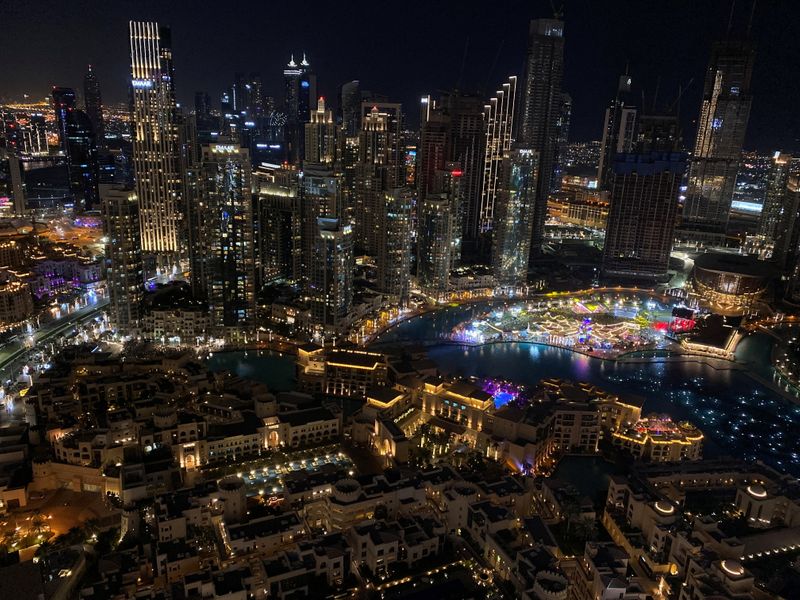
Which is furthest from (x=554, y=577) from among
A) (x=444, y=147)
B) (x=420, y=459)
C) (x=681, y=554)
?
(x=444, y=147)

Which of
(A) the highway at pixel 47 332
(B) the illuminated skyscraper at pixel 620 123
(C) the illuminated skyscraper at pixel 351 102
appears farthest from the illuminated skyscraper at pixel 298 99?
(A) the highway at pixel 47 332

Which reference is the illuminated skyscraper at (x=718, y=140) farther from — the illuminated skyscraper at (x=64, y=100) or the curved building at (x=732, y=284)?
the illuminated skyscraper at (x=64, y=100)

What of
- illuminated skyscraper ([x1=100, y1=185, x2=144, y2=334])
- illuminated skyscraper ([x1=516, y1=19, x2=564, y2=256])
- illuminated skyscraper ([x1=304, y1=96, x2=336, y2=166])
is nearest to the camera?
illuminated skyscraper ([x1=100, y1=185, x2=144, y2=334])

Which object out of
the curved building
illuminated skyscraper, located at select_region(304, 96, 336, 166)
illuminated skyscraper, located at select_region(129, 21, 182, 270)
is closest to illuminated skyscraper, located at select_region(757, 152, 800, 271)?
the curved building

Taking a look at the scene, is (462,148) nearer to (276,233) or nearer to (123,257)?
(276,233)

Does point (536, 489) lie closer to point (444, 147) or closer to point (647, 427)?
point (647, 427)

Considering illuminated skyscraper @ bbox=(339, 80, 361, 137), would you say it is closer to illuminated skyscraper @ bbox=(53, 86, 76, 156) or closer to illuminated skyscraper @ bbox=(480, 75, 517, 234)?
illuminated skyscraper @ bbox=(480, 75, 517, 234)
